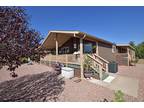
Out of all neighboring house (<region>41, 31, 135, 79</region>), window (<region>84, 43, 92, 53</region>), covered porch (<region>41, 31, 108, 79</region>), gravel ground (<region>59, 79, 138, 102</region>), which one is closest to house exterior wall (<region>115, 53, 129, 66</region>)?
neighboring house (<region>41, 31, 135, 79</region>)

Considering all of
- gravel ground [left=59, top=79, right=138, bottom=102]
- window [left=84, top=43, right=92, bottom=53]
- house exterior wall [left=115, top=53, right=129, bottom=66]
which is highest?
window [left=84, top=43, right=92, bottom=53]

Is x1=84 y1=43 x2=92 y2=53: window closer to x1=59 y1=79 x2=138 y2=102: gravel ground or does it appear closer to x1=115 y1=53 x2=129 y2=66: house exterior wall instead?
x1=115 y1=53 x2=129 y2=66: house exterior wall

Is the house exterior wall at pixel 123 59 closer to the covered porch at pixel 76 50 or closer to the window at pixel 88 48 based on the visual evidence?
the covered porch at pixel 76 50

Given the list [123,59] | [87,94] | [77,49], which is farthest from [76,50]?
[87,94]

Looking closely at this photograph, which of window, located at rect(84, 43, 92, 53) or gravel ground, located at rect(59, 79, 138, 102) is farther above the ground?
window, located at rect(84, 43, 92, 53)

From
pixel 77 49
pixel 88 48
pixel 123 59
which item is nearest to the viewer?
pixel 88 48

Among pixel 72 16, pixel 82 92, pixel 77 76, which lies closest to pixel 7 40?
pixel 82 92

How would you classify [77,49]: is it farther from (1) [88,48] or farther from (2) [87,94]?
(2) [87,94]

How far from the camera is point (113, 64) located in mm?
12328

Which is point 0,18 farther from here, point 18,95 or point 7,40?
point 18,95

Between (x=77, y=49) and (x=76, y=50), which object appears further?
(x=76, y=50)

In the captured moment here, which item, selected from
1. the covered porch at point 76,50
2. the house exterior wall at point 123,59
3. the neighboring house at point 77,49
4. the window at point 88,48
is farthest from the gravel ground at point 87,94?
the house exterior wall at point 123,59

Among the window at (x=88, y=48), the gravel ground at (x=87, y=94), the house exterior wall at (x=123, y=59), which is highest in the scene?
the window at (x=88, y=48)
